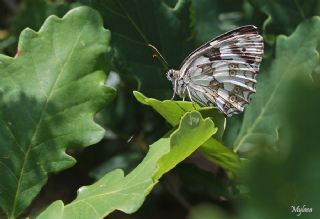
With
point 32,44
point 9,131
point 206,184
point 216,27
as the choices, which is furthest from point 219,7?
point 9,131

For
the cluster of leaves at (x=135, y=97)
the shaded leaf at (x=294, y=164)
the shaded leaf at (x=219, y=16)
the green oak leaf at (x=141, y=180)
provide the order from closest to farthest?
1. the shaded leaf at (x=294, y=164)
2. the green oak leaf at (x=141, y=180)
3. the cluster of leaves at (x=135, y=97)
4. the shaded leaf at (x=219, y=16)

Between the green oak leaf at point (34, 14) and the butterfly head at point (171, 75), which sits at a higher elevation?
the green oak leaf at point (34, 14)

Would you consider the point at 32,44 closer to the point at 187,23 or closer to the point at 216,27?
the point at 187,23

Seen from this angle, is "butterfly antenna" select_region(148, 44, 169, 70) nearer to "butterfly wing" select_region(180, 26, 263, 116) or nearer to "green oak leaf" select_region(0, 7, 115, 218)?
"butterfly wing" select_region(180, 26, 263, 116)

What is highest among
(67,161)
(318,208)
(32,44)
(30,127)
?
(318,208)

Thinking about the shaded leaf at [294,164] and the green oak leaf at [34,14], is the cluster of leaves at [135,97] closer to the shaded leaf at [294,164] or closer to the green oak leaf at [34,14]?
the green oak leaf at [34,14]

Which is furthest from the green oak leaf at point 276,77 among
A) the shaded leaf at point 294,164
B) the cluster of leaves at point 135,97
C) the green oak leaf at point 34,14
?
the shaded leaf at point 294,164
